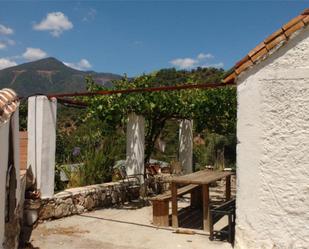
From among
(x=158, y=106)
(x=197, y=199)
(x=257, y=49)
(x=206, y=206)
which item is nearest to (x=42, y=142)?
(x=158, y=106)

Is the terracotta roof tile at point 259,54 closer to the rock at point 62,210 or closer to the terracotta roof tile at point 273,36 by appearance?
the terracotta roof tile at point 273,36

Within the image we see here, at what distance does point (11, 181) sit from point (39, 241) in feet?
5.72

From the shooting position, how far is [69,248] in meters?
6.34

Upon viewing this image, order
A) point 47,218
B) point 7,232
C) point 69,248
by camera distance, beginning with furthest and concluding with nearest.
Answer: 1. point 47,218
2. point 69,248
3. point 7,232

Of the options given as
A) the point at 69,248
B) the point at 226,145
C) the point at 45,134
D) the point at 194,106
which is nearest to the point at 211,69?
the point at 226,145

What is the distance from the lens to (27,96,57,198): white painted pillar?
8.08 metres

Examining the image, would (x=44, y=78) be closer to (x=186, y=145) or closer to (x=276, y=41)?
(x=186, y=145)

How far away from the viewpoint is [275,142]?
17.7ft

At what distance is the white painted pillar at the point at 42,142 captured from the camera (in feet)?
26.5

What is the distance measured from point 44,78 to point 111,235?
81787 millimetres

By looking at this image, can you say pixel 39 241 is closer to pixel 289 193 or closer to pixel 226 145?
pixel 289 193

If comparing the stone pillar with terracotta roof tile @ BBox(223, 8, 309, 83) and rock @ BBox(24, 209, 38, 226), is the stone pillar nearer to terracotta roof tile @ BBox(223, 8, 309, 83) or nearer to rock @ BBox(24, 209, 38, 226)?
rock @ BBox(24, 209, 38, 226)

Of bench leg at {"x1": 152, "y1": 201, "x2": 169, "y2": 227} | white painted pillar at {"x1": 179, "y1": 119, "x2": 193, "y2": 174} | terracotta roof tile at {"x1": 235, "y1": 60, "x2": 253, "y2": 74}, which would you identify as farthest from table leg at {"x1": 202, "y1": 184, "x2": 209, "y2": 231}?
white painted pillar at {"x1": 179, "y1": 119, "x2": 193, "y2": 174}

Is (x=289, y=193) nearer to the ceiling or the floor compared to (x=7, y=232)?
nearer to the ceiling
